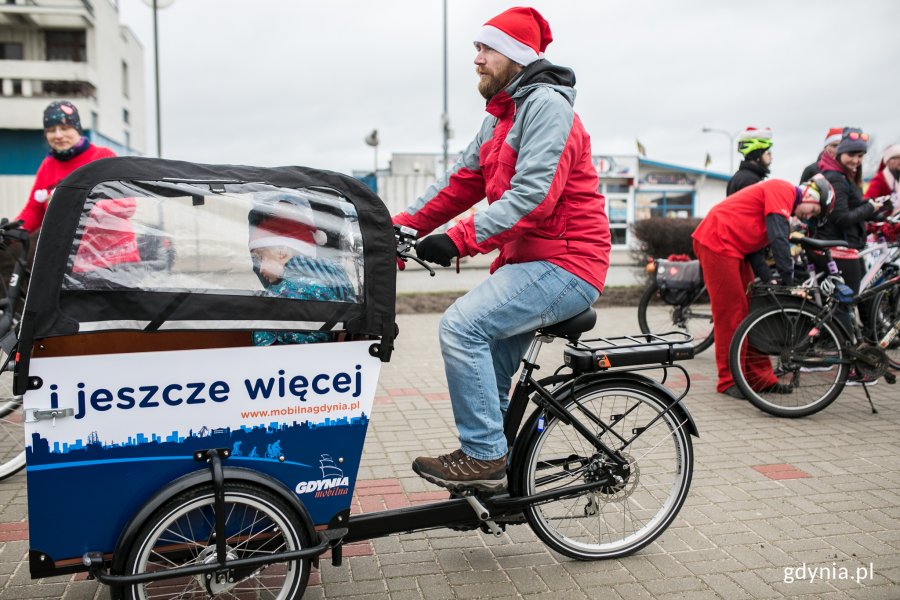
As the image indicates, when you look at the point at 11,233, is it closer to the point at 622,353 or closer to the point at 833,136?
the point at 622,353

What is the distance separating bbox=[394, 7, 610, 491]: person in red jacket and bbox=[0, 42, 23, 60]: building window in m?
45.0

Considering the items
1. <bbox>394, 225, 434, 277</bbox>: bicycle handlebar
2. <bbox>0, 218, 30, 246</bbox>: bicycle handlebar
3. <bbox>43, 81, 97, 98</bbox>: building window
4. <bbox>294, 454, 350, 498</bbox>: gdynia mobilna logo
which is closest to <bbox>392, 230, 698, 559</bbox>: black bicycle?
<bbox>294, 454, 350, 498</bbox>: gdynia mobilna logo

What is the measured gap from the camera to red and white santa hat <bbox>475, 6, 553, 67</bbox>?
9.97ft

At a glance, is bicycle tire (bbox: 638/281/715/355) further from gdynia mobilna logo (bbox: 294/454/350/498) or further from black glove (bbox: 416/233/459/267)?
gdynia mobilna logo (bbox: 294/454/350/498)

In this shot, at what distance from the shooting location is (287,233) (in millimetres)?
2652

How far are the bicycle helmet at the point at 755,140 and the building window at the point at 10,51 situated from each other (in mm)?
43479

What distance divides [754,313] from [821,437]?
0.95m

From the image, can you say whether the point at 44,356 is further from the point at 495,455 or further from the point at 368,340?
the point at 495,455

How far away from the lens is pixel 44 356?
2.33 meters

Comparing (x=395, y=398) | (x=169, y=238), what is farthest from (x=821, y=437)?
(x=169, y=238)

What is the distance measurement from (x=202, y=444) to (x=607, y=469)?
167 cm

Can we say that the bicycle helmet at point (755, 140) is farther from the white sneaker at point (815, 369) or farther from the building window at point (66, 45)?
the building window at point (66, 45)

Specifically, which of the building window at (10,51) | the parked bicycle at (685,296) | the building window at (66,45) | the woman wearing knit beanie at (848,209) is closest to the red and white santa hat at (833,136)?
the woman wearing knit beanie at (848,209)

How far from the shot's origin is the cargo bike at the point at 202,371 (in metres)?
2.38
